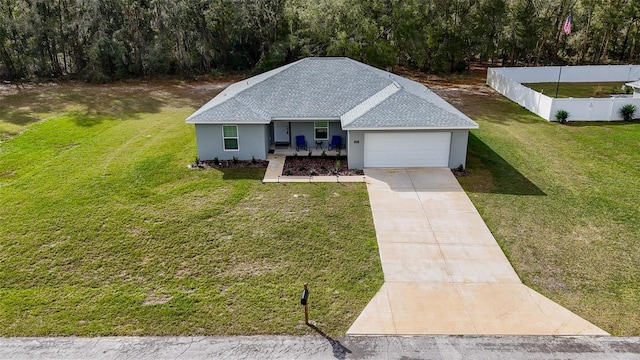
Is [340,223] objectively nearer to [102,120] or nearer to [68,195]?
[68,195]

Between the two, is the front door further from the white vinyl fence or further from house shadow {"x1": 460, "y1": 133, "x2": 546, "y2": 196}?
the white vinyl fence

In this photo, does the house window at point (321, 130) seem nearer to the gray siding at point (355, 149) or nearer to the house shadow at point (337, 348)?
the gray siding at point (355, 149)

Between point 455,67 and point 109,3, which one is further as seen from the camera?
point 455,67

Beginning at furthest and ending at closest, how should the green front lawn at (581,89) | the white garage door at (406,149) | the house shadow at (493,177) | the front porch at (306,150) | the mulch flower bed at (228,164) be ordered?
1. the green front lawn at (581,89)
2. the front porch at (306,150)
3. the mulch flower bed at (228,164)
4. the white garage door at (406,149)
5. the house shadow at (493,177)

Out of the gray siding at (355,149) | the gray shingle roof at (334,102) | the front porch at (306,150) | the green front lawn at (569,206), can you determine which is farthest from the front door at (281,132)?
the green front lawn at (569,206)

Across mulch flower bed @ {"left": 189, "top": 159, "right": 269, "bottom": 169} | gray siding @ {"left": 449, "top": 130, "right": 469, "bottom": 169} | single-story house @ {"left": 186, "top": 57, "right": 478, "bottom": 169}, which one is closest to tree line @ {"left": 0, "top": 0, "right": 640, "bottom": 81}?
single-story house @ {"left": 186, "top": 57, "right": 478, "bottom": 169}

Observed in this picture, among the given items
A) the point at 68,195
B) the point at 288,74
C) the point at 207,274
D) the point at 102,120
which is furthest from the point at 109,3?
the point at 207,274
